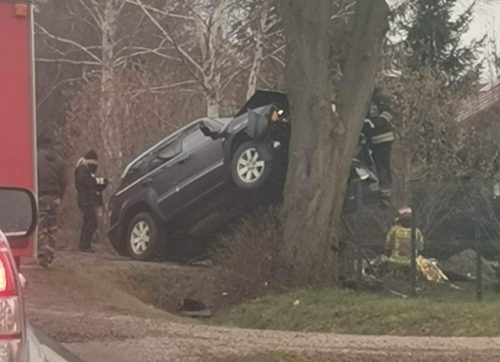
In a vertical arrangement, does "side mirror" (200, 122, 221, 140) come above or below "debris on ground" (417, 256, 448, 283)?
above

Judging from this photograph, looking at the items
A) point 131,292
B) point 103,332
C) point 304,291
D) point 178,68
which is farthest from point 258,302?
point 178,68

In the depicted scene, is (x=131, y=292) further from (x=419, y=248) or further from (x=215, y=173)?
(x=419, y=248)

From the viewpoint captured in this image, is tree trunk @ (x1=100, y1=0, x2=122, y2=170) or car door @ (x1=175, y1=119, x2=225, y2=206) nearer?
→ car door @ (x1=175, y1=119, x2=225, y2=206)

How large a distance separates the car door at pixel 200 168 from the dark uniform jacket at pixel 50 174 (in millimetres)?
2485

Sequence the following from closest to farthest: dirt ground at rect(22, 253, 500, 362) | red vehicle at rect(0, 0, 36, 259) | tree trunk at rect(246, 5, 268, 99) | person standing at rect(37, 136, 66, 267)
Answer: red vehicle at rect(0, 0, 36, 259)
dirt ground at rect(22, 253, 500, 362)
person standing at rect(37, 136, 66, 267)
tree trunk at rect(246, 5, 268, 99)

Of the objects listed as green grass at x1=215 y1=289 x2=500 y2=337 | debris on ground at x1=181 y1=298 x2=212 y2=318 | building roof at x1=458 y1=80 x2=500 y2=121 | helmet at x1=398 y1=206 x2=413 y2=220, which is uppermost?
building roof at x1=458 y1=80 x2=500 y2=121

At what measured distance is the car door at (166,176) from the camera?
684 inches

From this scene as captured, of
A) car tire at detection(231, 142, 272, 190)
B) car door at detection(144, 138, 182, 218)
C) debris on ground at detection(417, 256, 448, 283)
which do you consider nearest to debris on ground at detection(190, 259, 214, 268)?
car door at detection(144, 138, 182, 218)

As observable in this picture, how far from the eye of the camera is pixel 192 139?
17.6 metres

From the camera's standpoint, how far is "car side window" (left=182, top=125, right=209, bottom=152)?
17.4 metres

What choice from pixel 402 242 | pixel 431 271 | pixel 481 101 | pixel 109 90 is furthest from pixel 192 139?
pixel 481 101

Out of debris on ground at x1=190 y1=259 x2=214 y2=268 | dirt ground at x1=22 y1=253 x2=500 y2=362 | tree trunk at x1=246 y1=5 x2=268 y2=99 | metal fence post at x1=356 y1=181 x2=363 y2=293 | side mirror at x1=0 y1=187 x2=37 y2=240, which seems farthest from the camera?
tree trunk at x1=246 y1=5 x2=268 y2=99

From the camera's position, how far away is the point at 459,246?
1552cm

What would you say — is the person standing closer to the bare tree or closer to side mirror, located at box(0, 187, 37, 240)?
side mirror, located at box(0, 187, 37, 240)
